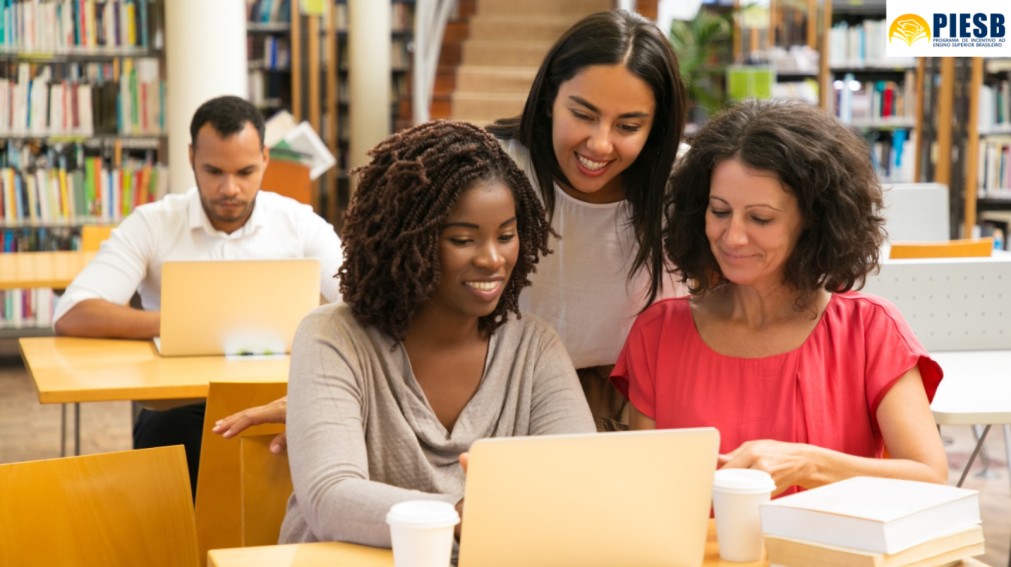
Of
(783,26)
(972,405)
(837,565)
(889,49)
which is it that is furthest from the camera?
(783,26)

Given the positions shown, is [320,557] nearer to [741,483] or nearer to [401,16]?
[741,483]

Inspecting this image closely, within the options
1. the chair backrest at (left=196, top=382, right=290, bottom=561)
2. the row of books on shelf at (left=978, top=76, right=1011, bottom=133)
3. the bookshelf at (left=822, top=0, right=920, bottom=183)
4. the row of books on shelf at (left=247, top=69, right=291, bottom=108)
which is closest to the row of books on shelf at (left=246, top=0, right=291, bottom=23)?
the row of books on shelf at (left=247, top=69, right=291, bottom=108)

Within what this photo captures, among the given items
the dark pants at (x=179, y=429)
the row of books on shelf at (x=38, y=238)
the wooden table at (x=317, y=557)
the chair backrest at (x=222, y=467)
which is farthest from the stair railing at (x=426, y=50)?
the wooden table at (x=317, y=557)

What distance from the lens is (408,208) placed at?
165 cm

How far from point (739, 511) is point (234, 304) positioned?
168 centimetres

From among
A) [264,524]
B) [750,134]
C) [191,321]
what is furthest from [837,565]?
[191,321]

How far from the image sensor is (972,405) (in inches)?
87.9

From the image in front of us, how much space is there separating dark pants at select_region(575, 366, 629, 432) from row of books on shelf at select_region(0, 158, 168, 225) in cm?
443

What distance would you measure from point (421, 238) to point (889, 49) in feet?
8.37

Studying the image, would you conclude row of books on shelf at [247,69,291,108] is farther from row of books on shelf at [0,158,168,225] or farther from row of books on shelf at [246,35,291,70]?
row of books on shelf at [0,158,168,225]

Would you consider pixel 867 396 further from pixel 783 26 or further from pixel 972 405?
pixel 783 26

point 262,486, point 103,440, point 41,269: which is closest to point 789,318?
point 262,486

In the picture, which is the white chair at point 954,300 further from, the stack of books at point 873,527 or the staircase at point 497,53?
the staircase at point 497,53

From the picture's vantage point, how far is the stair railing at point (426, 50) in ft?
26.9
